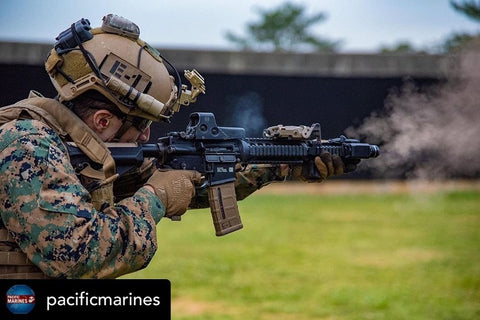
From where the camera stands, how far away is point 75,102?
115 inches

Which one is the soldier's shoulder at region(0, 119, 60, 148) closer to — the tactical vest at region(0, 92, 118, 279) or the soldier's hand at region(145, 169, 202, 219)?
the tactical vest at region(0, 92, 118, 279)

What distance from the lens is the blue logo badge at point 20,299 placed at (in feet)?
8.97

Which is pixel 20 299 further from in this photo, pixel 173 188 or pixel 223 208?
pixel 223 208

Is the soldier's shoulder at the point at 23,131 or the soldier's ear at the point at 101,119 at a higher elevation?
the soldier's ear at the point at 101,119

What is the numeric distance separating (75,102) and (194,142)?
22.5 inches

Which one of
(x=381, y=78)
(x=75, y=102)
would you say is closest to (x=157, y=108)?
(x=75, y=102)

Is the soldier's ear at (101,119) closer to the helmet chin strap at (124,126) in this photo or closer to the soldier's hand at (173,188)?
the helmet chin strap at (124,126)

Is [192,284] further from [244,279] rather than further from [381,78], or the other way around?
[381,78]

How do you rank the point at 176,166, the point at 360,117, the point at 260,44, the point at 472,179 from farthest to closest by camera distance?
the point at 260,44, the point at 472,179, the point at 360,117, the point at 176,166

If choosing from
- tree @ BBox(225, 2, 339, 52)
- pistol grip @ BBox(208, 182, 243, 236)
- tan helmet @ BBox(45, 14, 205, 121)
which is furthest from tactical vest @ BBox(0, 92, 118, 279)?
tree @ BBox(225, 2, 339, 52)

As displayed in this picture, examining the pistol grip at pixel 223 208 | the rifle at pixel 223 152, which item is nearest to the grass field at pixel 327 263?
the rifle at pixel 223 152

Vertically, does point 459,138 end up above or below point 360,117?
below

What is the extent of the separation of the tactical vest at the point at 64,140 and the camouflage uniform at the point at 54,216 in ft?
0.11

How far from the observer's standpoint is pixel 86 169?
2848 millimetres
